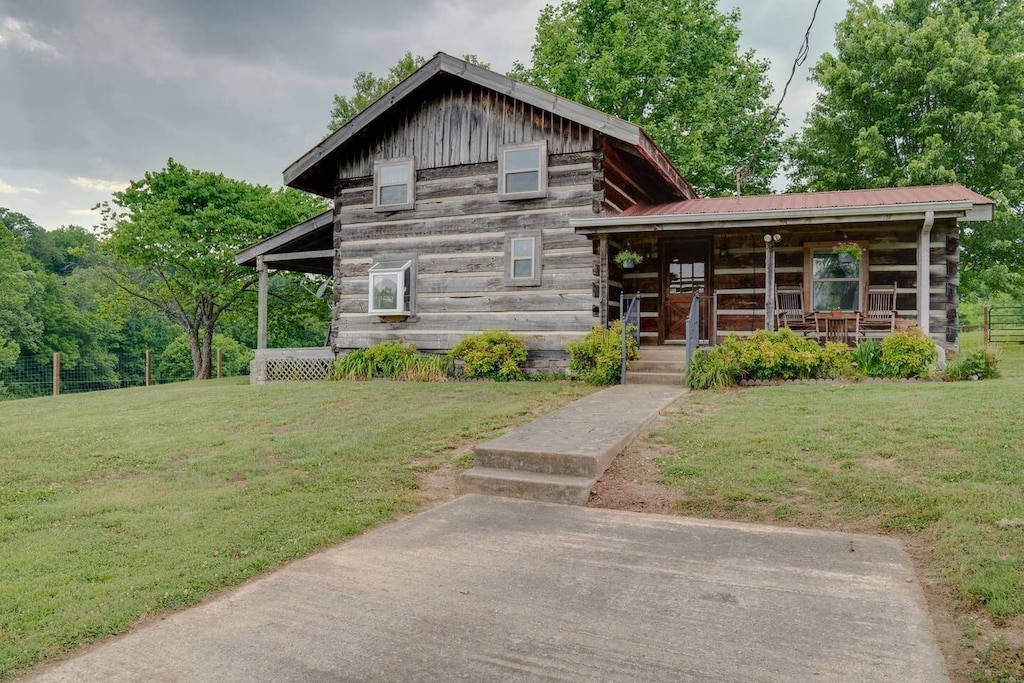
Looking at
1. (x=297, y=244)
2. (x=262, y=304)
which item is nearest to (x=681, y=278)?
(x=297, y=244)

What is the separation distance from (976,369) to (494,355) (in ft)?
27.5

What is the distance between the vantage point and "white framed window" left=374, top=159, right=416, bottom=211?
48.1ft

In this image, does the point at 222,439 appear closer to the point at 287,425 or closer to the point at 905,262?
the point at 287,425

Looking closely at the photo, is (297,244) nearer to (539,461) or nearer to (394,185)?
(394,185)

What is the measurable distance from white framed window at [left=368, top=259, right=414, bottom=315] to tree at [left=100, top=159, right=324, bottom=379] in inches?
341

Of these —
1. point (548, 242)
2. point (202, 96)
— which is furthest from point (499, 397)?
point (202, 96)

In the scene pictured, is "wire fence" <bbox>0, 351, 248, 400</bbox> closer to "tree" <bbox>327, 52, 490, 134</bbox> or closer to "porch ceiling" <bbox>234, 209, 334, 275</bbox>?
"tree" <bbox>327, 52, 490, 134</bbox>

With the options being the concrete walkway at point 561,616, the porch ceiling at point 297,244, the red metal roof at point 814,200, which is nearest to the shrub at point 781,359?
the red metal roof at point 814,200

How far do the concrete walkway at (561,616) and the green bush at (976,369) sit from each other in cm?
747

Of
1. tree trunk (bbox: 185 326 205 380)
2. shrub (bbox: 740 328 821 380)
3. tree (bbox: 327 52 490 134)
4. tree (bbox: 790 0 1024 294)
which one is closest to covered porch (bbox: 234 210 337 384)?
tree trunk (bbox: 185 326 205 380)

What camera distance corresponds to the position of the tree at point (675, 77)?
23.6m

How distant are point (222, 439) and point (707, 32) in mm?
24633

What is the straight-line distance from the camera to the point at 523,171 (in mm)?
13648

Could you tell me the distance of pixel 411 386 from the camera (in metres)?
12.3
